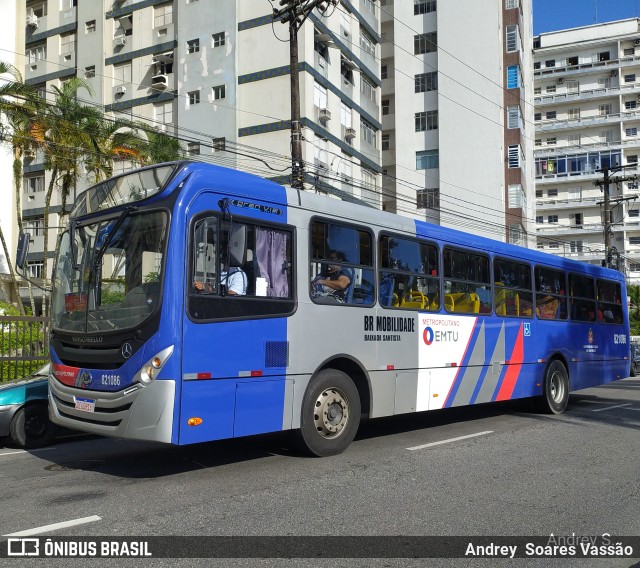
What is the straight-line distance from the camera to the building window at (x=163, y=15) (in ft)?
124

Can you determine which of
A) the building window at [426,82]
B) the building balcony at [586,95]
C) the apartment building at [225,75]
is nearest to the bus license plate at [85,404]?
the apartment building at [225,75]

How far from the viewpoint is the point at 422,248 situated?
397 inches

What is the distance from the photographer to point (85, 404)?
7109 mm

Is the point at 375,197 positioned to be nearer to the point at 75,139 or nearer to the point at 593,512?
the point at 75,139

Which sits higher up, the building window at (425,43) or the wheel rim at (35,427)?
the building window at (425,43)

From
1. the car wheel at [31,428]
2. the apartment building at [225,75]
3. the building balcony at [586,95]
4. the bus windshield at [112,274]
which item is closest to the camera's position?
the bus windshield at [112,274]

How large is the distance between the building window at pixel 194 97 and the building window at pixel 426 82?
56.7 ft

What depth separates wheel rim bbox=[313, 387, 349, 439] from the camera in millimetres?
8188

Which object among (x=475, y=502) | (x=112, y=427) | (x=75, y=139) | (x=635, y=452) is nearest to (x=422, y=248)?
(x=635, y=452)

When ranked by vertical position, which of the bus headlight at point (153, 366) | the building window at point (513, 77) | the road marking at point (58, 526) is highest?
the building window at point (513, 77)

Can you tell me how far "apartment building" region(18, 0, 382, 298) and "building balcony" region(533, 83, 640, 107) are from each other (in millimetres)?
38062

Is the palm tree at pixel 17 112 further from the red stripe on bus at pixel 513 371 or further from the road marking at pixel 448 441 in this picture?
the road marking at pixel 448 441

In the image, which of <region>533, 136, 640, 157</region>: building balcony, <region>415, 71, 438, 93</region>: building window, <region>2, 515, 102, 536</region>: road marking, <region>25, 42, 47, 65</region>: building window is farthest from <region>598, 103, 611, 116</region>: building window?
<region>2, 515, 102, 536</region>: road marking

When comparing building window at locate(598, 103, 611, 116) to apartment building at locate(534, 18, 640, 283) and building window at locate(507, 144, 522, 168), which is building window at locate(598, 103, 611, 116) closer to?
apartment building at locate(534, 18, 640, 283)
